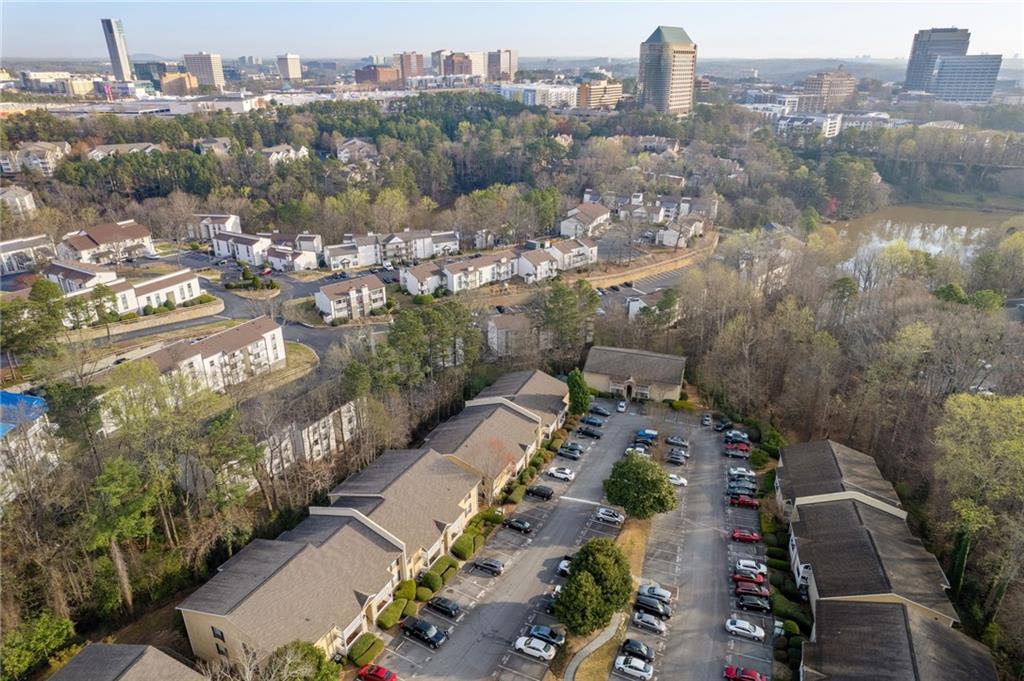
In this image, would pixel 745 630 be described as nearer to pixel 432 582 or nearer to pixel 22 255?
pixel 432 582

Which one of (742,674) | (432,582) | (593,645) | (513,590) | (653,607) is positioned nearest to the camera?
(742,674)

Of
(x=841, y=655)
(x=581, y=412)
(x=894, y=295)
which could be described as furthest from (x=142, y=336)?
(x=894, y=295)

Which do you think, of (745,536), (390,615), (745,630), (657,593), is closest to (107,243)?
(390,615)

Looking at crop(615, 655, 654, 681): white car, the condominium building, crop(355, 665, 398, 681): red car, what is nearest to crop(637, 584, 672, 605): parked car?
crop(615, 655, 654, 681): white car

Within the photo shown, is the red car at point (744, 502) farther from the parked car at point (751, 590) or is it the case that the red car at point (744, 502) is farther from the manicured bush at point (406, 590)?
the manicured bush at point (406, 590)

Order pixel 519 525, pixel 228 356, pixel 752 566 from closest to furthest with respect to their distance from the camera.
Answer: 1. pixel 752 566
2. pixel 519 525
3. pixel 228 356

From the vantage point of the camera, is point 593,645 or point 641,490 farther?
point 641,490

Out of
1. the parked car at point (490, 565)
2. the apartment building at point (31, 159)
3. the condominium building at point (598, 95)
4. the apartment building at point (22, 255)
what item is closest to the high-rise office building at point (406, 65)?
the condominium building at point (598, 95)
